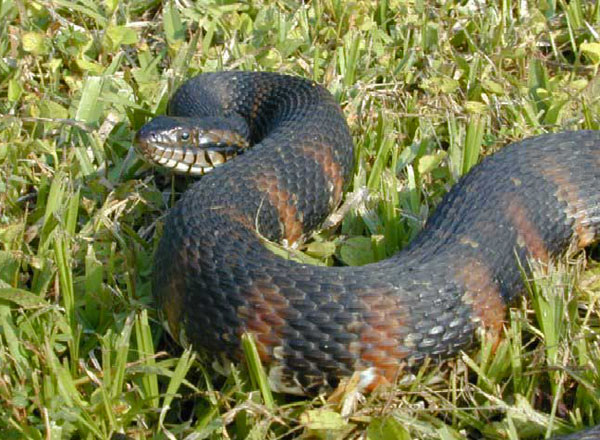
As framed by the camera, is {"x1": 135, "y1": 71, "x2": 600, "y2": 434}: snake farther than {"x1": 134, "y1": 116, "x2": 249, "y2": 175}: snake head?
No

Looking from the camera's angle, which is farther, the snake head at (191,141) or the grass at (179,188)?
the snake head at (191,141)

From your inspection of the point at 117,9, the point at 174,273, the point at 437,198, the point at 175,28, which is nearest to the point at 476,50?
the point at 437,198

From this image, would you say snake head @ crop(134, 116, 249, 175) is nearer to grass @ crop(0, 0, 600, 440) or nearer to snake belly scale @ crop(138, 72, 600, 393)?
snake belly scale @ crop(138, 72, 600, 393)

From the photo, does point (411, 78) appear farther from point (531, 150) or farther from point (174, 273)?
point (174, 273)

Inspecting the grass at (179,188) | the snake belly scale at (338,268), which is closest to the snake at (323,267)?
the snake belly scale at (338,268)

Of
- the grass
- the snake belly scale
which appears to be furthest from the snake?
the grass

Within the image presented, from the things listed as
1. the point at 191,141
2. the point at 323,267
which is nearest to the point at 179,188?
the point at 191,141

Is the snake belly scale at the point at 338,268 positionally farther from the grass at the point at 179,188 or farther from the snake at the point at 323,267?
the grass at the point at 179,188
